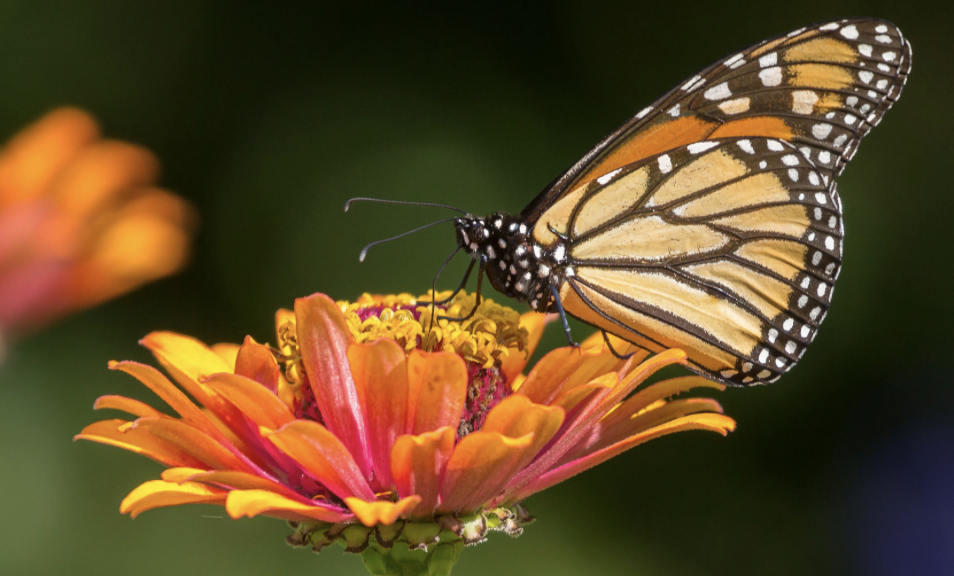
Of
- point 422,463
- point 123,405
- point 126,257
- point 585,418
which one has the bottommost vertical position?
point 585,418

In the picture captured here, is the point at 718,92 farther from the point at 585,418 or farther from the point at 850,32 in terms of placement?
the point at 585,418

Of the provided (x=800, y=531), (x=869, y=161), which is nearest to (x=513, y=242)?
(x=800, y=531)

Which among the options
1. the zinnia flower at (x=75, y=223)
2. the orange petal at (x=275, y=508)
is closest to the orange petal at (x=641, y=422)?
the orange petal at (x=275, y=508)

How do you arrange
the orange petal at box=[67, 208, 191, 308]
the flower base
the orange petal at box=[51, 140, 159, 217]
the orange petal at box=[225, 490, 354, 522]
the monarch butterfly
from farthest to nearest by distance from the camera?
the orange petal at box=[51, 140, 159, 217], the orange petal at box=[67, 208, 191, 308], the monarch butterfly, the flower base, the orange petal at box=[225, 490, 354, 522]

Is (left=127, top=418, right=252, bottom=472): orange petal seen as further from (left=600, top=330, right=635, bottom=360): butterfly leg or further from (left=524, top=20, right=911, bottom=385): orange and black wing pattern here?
(left=524, top=20, right=911, bottom=385): orange and black wing pattern

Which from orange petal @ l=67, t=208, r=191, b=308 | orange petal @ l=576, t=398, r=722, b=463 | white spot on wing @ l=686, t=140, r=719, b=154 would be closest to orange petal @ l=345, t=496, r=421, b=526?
orange petal @ l=576, t=398, r=722, b=463

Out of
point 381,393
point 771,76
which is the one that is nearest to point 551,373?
point 381,393
